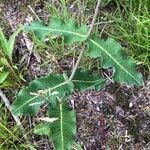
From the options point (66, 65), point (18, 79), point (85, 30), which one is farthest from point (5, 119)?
point (85, 30)

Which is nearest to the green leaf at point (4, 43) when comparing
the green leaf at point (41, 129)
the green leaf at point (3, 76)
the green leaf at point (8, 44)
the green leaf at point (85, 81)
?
the green leaf at point (8, 44)

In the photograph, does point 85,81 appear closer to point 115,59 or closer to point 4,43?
point 115,59

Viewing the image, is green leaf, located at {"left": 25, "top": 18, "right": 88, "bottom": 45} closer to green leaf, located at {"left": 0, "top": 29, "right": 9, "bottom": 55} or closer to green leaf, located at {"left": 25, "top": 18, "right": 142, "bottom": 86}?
green leaf, located at {"left": 25, "top": 18, "right": 142, "bottom": 86}

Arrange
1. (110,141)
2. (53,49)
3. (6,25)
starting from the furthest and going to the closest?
(6,25) → (53,49) → (110,141)

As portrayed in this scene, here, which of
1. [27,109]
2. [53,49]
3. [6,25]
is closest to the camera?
[27,109]

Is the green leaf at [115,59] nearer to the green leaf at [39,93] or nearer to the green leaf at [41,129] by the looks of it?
the green leaf at [39,93]

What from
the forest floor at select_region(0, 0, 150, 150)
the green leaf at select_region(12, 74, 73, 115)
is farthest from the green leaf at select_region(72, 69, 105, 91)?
the forest floor at select_region(0, 0, 150, 150)

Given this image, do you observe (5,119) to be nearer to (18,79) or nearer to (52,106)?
(18,79)
